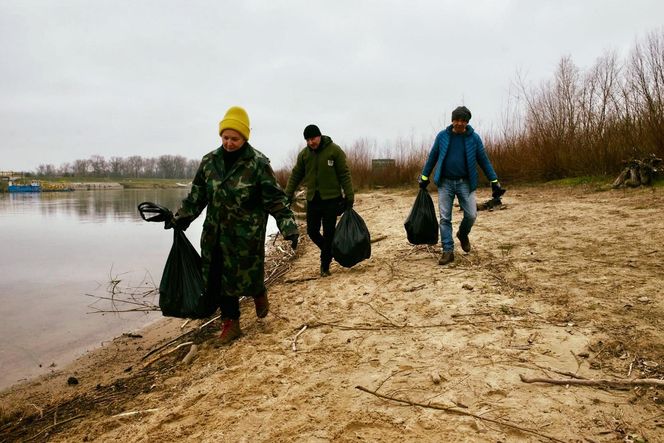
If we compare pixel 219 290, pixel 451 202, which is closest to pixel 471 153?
pixel 451 202

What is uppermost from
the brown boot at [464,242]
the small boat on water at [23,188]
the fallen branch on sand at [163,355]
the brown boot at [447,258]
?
the small boat on water at [23,188]

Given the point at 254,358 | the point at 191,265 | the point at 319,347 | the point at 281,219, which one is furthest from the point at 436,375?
the point at 191,265

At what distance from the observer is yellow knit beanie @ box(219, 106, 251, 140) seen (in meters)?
3.17

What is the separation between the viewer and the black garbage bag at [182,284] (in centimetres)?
321

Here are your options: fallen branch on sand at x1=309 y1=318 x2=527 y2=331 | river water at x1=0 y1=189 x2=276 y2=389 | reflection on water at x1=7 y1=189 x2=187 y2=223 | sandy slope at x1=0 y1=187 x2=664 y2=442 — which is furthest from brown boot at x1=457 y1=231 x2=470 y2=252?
reflection on water at x1=7 y1=189 x2=187 y2=223

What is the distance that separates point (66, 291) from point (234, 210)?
214 inches

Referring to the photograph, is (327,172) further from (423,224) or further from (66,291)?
(66,291)

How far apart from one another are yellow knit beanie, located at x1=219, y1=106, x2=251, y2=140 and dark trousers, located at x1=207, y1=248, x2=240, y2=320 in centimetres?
95

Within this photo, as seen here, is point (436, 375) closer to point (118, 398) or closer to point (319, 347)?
point (319, 347)

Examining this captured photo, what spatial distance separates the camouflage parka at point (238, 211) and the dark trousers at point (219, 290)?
0.04m

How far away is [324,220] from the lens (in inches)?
200

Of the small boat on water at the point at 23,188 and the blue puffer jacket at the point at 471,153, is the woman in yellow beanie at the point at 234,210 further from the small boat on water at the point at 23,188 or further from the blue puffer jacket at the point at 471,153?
the small boat on water at the point at 23,188

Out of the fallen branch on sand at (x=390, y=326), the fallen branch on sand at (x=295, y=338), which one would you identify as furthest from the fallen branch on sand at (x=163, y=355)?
the fallen branch on sand at (x=390, y=326)

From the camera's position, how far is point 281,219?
130 inches
